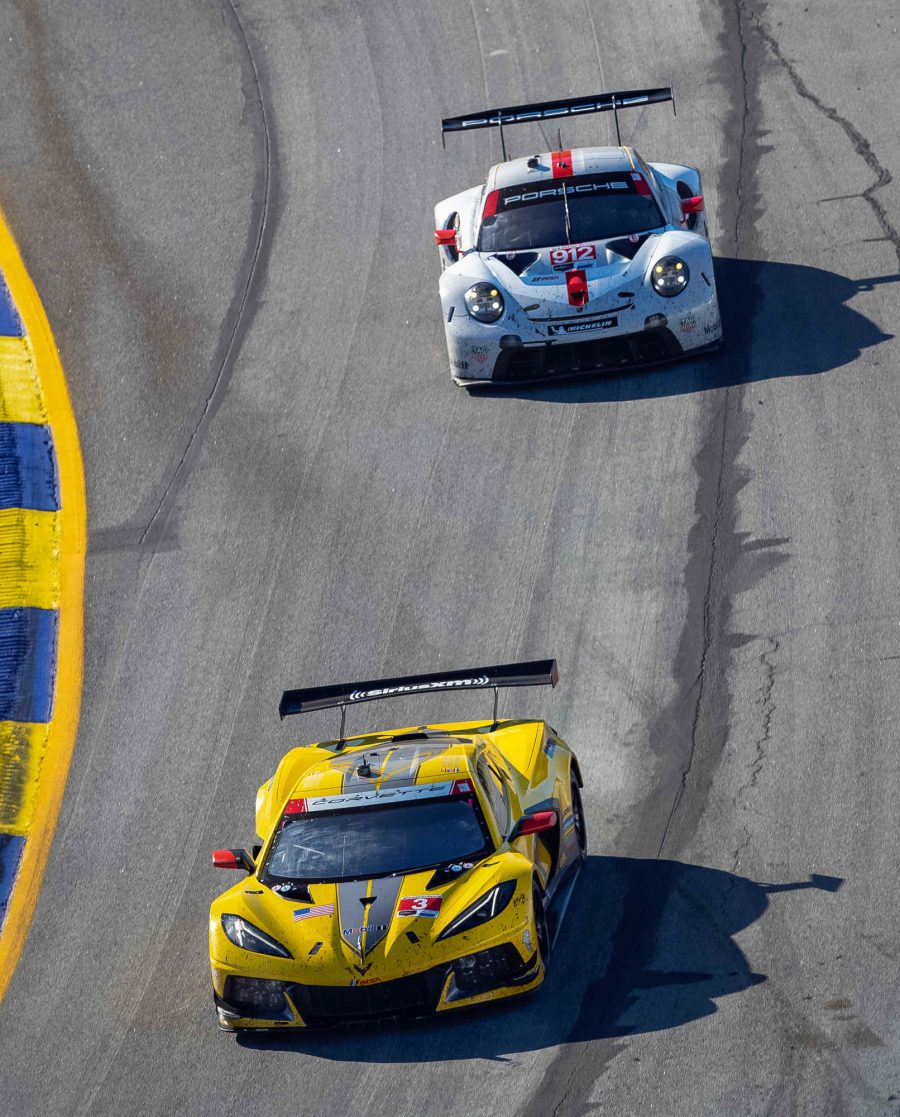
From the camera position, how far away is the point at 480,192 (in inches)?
611

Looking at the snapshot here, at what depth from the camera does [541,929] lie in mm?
8797

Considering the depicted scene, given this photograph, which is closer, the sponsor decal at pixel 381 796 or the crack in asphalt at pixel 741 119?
the sponsor decal at pixel 381 796

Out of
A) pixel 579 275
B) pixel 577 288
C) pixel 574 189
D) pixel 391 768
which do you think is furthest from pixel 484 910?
pixel 574 189

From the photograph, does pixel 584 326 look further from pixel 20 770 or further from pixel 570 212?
pixel 20 770

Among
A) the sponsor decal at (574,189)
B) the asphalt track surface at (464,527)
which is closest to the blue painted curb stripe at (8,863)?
the asphalt track surface at (464,527)

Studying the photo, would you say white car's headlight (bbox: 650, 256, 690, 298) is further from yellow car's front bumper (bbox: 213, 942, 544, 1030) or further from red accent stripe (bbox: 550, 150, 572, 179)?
yellow car's front bumper (bbox: 213, 942, 544, 1030)

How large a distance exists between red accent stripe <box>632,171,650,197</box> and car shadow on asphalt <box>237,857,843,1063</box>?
22.4 ft

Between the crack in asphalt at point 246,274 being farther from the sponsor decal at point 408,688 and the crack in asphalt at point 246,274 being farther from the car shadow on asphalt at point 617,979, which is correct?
the car shadow on asphalt at point 617,979

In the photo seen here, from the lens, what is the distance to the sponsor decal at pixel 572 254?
1423 centimetres

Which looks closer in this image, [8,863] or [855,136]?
[8,863]

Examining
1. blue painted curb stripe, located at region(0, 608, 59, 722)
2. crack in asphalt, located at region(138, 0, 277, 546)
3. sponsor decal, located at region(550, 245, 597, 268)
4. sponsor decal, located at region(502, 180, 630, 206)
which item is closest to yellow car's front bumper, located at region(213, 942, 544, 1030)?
blue painted curb stripe, located at region(0, 608, 59, 722)

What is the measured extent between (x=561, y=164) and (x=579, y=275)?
1.49 metres

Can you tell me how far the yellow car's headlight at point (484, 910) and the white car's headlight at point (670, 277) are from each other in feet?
21.7

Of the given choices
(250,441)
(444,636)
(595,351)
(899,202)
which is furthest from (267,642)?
(899,202)
